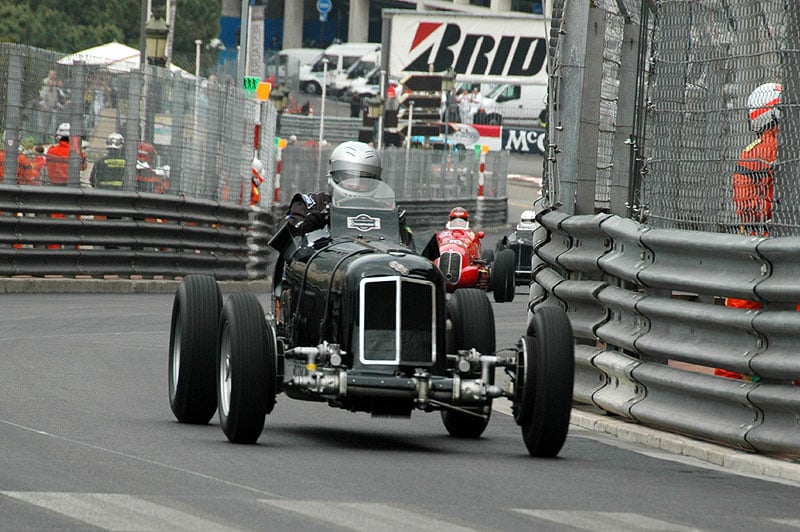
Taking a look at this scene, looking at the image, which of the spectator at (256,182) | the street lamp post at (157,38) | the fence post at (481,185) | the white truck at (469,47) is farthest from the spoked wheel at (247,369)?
the white truck at (469,47)

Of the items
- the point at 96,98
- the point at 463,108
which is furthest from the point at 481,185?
the point at 96,98

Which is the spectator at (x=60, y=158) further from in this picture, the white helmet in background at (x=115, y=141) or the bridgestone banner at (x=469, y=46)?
the bridgestone banner at (x=469, y=46)

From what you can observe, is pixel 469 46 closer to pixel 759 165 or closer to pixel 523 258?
pixel 523 258

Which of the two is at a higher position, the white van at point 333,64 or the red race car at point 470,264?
the white van at point 333,64

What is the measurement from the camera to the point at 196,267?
79.6 ft

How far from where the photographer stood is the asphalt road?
22.1 ft

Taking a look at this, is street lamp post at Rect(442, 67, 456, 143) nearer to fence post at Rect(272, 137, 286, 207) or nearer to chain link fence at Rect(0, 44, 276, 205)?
fence post at Rect(272, 137, 286, 207)

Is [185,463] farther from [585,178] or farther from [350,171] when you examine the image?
[585,178]

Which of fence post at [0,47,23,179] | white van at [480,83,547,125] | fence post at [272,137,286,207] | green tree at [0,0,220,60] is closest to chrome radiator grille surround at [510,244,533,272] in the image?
fence post at [272,137,286,207]

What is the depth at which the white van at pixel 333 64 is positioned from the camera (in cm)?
8425

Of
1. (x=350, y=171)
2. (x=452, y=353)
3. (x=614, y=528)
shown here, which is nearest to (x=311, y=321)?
(x=452, y=353)

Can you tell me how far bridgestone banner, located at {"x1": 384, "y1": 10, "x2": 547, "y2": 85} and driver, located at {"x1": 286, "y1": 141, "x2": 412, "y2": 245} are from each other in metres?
51.4

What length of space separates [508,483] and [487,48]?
6128cm

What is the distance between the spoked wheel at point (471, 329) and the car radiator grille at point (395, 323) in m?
0.70
